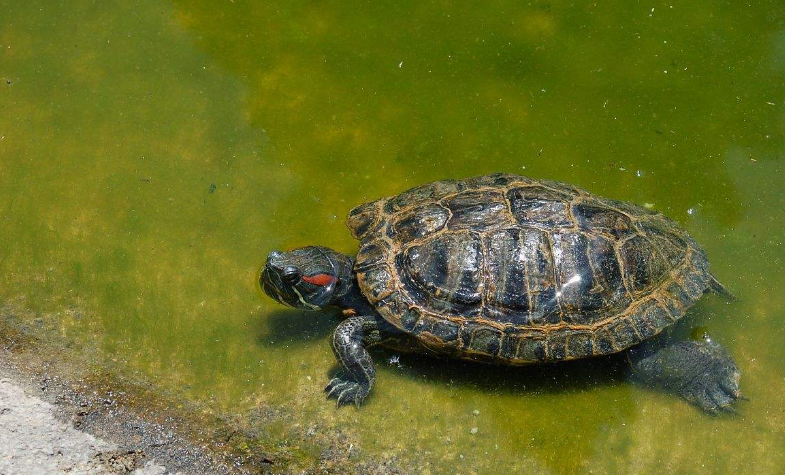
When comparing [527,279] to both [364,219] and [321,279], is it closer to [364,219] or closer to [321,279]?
[364,219]

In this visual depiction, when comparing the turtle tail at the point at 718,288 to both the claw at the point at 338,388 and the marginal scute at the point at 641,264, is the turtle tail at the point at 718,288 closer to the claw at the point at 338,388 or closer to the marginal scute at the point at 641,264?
the marginal scute at the point at 641,264

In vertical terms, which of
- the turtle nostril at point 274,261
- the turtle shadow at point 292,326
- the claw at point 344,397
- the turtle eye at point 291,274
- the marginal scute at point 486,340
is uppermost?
the turtle nostril at point 274,261

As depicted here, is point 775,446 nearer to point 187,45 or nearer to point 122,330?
point 122,330

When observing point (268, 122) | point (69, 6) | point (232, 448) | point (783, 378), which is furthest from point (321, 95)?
point (783, 378)

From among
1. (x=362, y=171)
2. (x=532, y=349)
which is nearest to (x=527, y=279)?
(x=532, y=349)

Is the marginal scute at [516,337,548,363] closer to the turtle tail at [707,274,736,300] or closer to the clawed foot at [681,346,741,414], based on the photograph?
the clawed foot at [681,346,741,414]

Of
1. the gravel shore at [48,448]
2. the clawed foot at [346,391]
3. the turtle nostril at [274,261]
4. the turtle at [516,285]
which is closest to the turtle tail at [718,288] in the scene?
the turtle at [516,285]

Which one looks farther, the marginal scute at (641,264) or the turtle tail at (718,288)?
the turtle tail at (718,288)

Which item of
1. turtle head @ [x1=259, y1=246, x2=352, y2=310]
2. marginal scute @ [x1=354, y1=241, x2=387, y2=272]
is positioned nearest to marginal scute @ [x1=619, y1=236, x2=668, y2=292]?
marginal scute @ [x1=354, y1=241, x2=387, y2=272]
